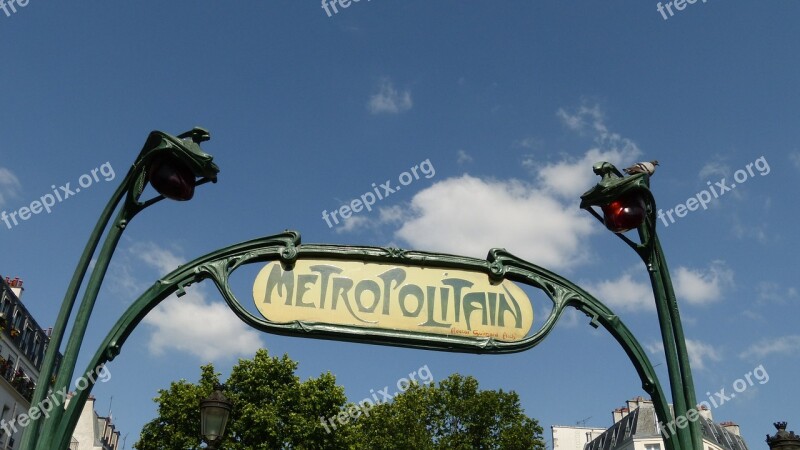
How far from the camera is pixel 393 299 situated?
449 cm

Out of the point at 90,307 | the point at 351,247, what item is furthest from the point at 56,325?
the point at 351,247

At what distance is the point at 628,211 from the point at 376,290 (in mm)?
1715

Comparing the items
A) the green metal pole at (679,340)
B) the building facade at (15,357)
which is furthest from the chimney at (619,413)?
the green metal pole at (679,340)

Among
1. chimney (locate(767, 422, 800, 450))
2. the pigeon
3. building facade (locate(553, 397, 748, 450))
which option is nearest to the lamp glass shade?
the pigeon

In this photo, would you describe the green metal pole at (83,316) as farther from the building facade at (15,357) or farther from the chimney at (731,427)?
the chimney at (731,427)

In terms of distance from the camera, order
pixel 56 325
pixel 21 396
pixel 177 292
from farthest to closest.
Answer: pixel 21 396, pixel 177 292, pixel 56 325

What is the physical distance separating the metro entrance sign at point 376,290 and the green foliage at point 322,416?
925 inches

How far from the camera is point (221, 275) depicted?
14.9 feet

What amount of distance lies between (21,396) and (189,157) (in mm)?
37724

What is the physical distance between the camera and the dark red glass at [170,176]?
14.6ft

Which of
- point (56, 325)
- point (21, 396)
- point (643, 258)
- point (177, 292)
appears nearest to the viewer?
point (56, 325)

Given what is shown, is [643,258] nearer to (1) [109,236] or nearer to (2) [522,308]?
(2) [522,308]

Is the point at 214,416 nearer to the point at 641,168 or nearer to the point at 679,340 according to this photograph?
the point at 679,340

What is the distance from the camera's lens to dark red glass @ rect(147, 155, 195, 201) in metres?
4.46
